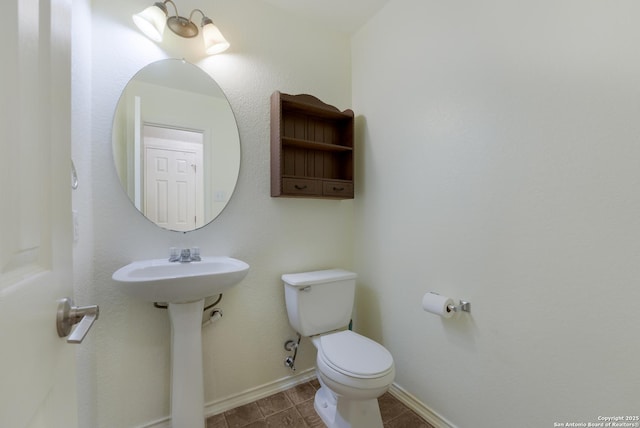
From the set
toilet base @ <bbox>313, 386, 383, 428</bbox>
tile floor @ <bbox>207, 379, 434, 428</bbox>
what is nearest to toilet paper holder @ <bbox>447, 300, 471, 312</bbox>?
toilet base @ <bbox>313, 386, 383, 428</bbox>

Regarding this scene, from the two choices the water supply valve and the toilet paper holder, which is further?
the water supply valve

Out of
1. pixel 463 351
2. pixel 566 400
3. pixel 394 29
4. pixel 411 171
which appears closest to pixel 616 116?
pixel 411 171

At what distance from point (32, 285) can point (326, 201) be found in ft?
5.26

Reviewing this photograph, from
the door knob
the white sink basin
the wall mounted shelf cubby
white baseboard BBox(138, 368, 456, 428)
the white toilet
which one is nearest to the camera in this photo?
the door knob

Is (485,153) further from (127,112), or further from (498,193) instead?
(127,112)

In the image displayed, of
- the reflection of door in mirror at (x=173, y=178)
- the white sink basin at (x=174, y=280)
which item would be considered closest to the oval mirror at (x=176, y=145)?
the reflection of door in mirror at (x=173, y=178)

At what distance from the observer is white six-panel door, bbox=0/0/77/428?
13.0 inches

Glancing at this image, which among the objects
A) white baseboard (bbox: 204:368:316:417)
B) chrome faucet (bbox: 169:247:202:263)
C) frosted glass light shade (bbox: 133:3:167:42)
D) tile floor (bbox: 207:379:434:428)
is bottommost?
tile floor (bbox: 207:379:434:428)

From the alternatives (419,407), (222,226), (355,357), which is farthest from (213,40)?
(419,407)

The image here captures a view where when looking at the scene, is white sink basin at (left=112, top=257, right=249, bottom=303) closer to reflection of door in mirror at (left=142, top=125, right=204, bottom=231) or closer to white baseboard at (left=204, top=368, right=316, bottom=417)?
reflection of door in mirror at (left=142, top=125, right=204, bottom=231)

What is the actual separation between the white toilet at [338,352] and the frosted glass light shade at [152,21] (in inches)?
59.2

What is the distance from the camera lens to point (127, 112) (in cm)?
133

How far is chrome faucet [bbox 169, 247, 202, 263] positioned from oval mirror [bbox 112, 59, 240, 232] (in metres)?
0.13

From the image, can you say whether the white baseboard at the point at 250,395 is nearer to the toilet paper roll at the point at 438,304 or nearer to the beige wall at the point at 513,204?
the beige wall at the point at 513,204
